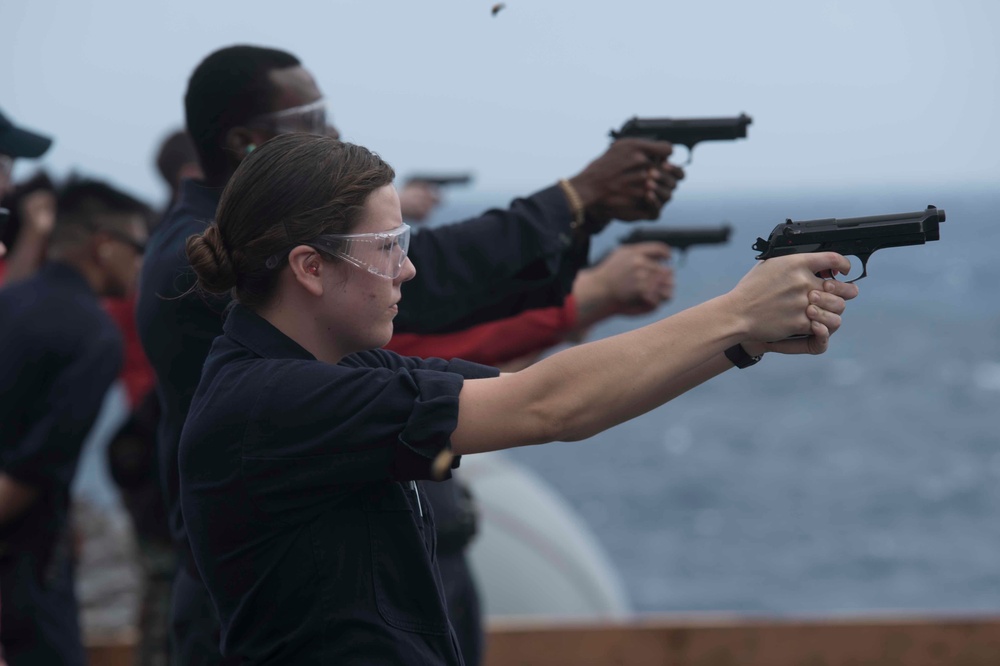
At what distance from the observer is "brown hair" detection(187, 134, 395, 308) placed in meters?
2.01

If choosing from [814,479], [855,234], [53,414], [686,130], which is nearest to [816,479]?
[814,479]

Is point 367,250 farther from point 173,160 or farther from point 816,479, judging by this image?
point 816,479

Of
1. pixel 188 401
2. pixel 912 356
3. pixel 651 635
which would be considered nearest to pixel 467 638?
pixel 188 401

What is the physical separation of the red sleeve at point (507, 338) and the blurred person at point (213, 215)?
0.71 meters

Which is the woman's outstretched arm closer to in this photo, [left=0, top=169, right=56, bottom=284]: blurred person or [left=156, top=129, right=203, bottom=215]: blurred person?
[left=156, top=129, right=203, bottom=215]: blurred person

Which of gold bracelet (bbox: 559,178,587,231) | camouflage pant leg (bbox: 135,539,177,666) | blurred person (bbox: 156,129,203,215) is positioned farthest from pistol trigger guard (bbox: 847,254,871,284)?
blurred person (bbox: 156,129,203,215)

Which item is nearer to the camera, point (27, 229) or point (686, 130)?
point (686, 130)

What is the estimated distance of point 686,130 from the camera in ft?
10.7

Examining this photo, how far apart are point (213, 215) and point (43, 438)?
1.62 m

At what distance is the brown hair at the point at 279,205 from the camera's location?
2006mm

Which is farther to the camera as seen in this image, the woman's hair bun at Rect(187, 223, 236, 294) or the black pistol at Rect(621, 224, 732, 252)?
the black pistol at Rect(621, 224, 732, 252)

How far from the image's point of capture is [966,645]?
5.39 metres

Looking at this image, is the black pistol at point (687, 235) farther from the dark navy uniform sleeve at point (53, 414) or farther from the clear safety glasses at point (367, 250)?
the clear safety glasses at point (367, 250)

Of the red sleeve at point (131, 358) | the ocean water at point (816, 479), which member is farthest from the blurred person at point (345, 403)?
the ocean water at point (816, 479)
